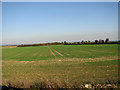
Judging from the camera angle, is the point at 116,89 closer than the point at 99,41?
Yes

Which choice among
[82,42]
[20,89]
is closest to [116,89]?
[20,89]

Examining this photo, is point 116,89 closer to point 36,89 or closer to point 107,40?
point 36,89

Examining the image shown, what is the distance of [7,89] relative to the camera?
392 centimetres

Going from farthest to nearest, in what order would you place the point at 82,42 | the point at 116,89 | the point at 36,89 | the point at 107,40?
1. the point at 82,42
2. the point at 107,40
3. the point at 36,89
4. the point at 116,89

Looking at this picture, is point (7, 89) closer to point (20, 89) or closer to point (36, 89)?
point (20, 89)

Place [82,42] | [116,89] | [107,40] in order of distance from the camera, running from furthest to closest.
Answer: [82,42], [107,40], [116,89]

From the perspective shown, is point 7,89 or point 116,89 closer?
point 116,89

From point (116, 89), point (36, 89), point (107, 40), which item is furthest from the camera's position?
point (107, 40)

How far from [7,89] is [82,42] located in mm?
93417

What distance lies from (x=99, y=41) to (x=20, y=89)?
8364cm

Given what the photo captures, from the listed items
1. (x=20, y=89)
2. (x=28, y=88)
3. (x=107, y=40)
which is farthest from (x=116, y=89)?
(x=107, y=40)

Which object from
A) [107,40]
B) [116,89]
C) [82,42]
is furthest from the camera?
[82,42]

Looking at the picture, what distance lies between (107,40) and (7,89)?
82.5 metres

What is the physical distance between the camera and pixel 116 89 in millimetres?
3533
